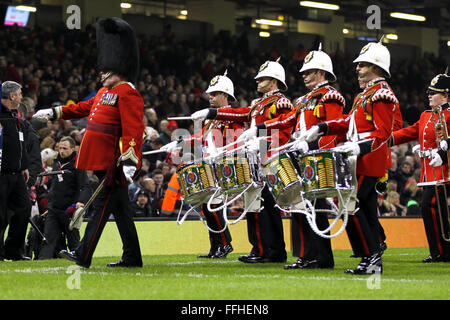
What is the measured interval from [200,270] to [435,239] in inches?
132

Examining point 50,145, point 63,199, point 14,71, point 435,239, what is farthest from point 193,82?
point 435,239

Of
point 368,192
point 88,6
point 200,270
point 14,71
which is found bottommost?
point 200,270

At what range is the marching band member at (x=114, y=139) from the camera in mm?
8367

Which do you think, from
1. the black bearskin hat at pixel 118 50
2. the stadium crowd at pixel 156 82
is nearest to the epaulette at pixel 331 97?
the black bearskin hat at pixel 118 50

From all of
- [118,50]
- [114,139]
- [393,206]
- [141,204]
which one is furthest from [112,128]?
[393,206]

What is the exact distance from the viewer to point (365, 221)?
8.25 metres

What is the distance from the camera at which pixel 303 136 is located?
8.23 m

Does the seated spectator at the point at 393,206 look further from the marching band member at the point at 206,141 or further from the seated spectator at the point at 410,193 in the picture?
the marching band member at the point at 206,141

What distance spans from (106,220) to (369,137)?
2433 millimetres

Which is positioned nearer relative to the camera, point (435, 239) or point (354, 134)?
point (354, 134)

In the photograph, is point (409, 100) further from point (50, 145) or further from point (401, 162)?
point (50, 145)

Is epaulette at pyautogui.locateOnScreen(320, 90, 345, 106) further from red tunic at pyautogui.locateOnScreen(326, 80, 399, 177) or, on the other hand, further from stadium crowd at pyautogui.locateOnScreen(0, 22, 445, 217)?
stadium crowd at pyautogui.locateOnScreen(0, 22, 445, 217)

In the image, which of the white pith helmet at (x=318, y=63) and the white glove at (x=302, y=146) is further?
the white pith helmet at (x=318, y=63)

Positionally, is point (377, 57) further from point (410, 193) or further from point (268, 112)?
point (410, 193)
